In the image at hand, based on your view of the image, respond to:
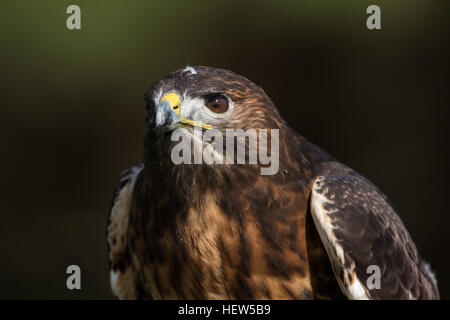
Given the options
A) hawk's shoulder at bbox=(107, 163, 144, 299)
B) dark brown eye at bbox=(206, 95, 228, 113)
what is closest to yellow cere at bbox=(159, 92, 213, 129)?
dark brown eye at bbox=(206, 95, 228, 113)

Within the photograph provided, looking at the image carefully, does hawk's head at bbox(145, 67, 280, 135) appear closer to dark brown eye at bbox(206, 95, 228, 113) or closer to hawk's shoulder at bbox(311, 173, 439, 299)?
dark brown eye at bbox(206, 95, 228, 113)

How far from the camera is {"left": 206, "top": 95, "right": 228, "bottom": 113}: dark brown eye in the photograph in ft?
10.3

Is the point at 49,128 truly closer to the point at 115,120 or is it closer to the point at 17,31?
the point at 115,120

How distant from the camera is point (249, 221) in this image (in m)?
3.26

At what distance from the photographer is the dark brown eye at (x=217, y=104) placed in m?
3.15

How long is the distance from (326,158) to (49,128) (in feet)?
14.0

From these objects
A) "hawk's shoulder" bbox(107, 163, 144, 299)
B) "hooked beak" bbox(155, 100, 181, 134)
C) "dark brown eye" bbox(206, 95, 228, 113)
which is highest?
"dark brown eye" bbox(206, 95, 228, 113)

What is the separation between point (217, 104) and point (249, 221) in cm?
60

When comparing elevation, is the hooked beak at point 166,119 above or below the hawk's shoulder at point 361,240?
above

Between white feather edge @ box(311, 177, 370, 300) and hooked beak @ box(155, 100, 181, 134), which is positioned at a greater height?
hooked beak @ box(155, 100, 181, 134)

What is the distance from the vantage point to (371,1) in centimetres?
593

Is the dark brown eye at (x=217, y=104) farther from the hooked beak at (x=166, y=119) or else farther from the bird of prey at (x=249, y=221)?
the hooked beak at (x=166, y=119)

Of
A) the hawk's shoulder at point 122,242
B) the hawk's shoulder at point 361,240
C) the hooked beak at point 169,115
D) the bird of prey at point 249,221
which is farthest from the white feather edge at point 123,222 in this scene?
the hawk's shoulder at point 361,240

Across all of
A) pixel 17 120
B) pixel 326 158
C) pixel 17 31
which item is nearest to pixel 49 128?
pixel 17 120
